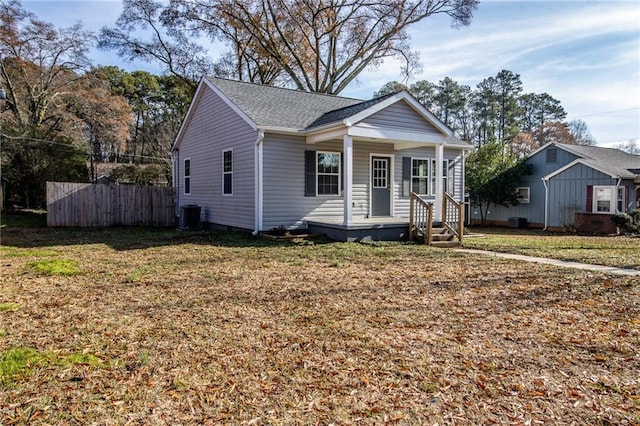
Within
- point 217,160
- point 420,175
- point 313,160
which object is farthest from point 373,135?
point 217,160

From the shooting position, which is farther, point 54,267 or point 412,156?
point 412,156

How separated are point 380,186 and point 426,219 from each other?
7.99 feet

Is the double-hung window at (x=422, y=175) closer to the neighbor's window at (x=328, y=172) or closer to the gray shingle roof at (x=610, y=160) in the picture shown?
the neighbor's window at (x=328, y=172)

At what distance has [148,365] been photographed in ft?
10.2

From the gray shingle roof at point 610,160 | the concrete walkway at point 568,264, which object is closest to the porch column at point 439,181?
the concrete walkway at point 568,264

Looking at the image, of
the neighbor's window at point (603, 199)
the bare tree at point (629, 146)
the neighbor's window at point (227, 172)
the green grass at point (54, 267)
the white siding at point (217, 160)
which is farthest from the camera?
the bare tree at point (629, 146)

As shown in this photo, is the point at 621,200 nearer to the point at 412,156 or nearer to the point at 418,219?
the point at 412,156

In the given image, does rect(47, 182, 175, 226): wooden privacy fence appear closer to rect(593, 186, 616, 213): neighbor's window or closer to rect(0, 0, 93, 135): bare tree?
rect(0, 0, 93, 135): bare tree

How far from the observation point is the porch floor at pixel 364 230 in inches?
402

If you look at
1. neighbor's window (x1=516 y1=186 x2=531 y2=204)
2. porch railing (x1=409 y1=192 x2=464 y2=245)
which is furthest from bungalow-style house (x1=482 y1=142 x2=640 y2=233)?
porch railing (x1=409 y1=192 x2=464 y2=245)

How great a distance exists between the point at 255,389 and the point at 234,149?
33.1ft

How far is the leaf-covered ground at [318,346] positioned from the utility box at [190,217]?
22.7 feet

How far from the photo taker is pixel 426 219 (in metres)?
10.8

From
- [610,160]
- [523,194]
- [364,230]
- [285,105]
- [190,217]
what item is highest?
[285,105]
